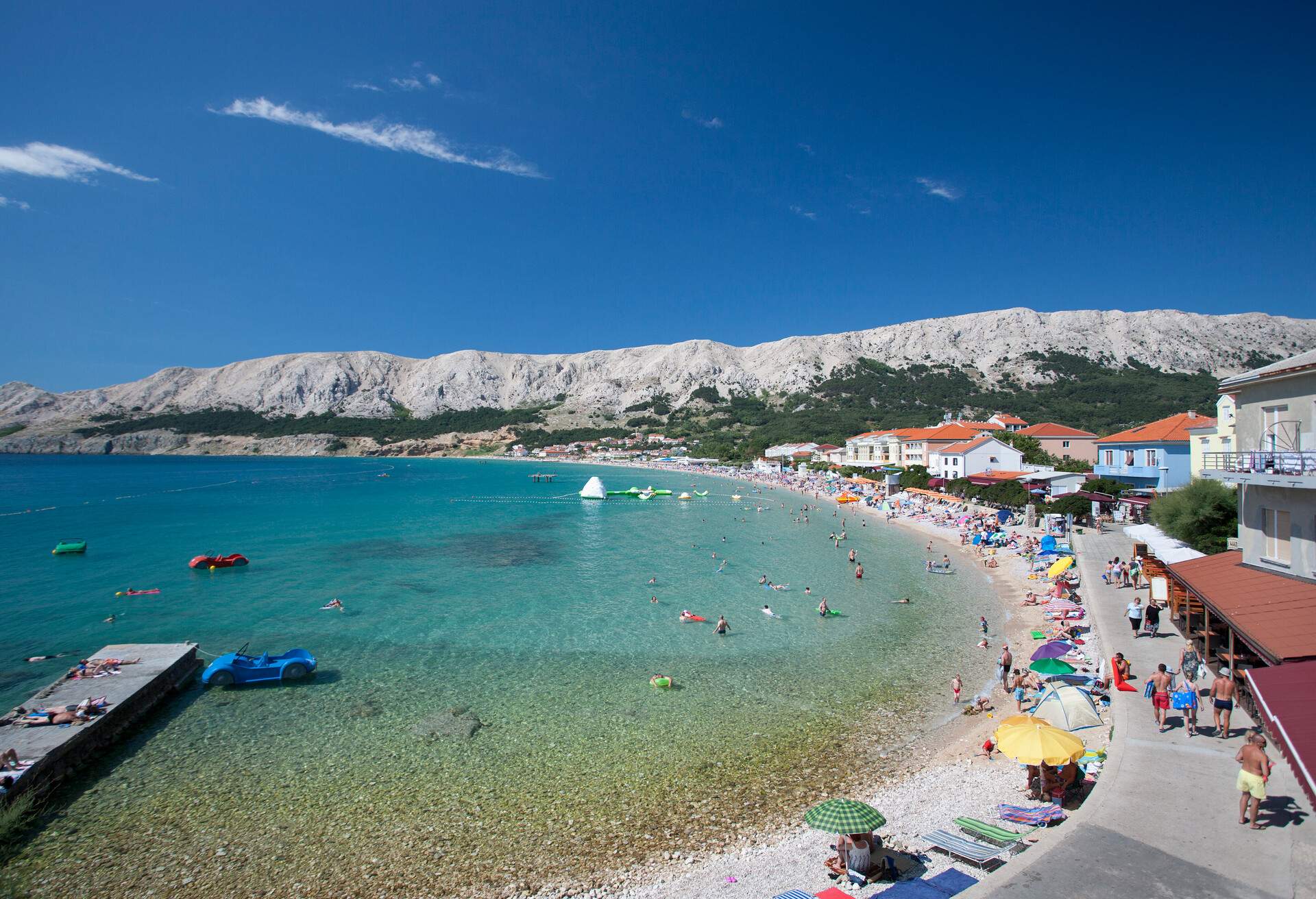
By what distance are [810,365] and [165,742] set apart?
176 m

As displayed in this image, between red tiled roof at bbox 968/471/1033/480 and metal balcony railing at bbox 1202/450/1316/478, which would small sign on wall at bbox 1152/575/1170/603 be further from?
red tiled roof at bbox 968/471/1033/480

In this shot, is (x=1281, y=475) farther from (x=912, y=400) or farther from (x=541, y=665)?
(x=912, y=400)

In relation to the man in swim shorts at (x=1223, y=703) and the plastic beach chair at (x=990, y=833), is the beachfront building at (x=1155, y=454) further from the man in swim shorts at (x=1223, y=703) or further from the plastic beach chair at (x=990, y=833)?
the plastic beach chair at (x=990, y=833)

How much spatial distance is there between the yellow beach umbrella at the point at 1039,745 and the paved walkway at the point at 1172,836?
52 cm

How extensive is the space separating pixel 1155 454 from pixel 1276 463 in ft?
115

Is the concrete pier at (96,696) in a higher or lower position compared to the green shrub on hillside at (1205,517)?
lower

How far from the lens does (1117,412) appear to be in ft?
349

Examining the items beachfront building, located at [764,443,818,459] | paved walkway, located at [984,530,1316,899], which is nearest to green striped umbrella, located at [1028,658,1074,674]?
paved walkway, located at [984,530,1316,899]

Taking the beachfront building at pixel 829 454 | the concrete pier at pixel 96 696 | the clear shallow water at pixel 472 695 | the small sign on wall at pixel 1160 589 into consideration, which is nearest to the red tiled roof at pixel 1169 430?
the clear shallow water at pixel 472 695

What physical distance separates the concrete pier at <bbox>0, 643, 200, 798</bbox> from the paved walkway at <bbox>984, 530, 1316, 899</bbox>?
14736mm

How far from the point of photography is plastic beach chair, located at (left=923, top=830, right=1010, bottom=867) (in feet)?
26.8

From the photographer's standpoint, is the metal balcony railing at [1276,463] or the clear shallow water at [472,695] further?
the metal balcony railing at [1276,463]

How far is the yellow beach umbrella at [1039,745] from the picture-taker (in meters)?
9.14

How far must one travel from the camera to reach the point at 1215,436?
3312 centimetres
